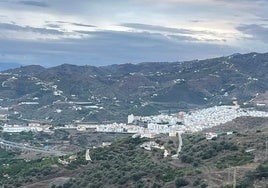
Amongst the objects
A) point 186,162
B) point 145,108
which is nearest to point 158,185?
point 186,162

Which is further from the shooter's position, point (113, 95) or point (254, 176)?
point (113, 95)

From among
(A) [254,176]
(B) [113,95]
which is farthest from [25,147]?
(B) [113,95]

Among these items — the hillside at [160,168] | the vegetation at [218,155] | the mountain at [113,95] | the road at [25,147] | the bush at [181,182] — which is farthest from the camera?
the mountain at [113,95]

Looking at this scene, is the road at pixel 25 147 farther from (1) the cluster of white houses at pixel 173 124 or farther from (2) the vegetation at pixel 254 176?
(2) the vegetation at pixel 254 176

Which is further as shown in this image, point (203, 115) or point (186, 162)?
point (203, 115)

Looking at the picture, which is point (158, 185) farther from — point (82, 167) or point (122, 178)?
point (82, 167)

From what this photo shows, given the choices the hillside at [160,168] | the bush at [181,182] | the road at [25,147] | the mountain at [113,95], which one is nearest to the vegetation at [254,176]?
the hillside at [160,168]

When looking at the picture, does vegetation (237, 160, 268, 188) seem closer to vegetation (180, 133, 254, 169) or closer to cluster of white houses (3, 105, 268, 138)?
vegetation (180, 133, 254, 169)

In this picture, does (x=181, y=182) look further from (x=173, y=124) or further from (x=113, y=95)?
(x=113, y=95)

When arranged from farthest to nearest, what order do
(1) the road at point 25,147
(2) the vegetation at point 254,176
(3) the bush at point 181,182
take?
1. (1) the road at point 25,147
2. (3) the bush at point 181,182
3. (2) the vegetation at point 254,176

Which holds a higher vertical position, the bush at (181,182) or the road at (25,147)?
the bush at (181,182)

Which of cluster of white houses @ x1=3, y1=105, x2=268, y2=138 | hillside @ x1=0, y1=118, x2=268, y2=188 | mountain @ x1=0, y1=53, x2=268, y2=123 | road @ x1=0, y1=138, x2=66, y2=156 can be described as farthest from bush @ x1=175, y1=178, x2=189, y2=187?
mountain @ x1=0, y1=53, x2=268, y2=123
